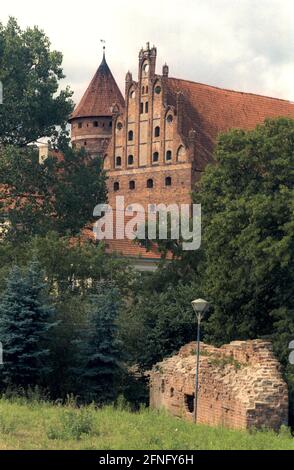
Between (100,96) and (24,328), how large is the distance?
4092cm

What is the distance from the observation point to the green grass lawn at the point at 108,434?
42.1 feet

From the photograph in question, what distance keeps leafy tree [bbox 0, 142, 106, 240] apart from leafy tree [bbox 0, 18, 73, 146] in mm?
942

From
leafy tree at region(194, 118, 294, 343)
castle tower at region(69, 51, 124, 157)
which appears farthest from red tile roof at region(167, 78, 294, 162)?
leafy tree at region(194, 118, 294, 343)

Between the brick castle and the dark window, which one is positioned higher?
the brick castle

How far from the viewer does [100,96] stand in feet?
A: 204

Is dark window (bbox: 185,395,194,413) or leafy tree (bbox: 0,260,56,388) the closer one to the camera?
dark window (bbox: 185,395,194,413)

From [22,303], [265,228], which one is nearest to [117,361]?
[22,303]

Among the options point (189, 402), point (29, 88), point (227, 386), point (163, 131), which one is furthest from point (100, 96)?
point (227, 386)

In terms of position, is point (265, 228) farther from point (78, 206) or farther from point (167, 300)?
point (78, 206)

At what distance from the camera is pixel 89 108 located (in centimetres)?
6169

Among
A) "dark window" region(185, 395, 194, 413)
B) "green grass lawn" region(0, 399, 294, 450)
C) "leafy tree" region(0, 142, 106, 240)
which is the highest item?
"leafy tree" region(0, 142, 106, 240)

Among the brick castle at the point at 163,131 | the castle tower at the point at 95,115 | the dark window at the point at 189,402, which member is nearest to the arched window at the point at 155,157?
the brick castle at the point at 163,131

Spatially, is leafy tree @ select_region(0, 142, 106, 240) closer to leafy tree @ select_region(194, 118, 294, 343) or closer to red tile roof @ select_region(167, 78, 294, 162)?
leafy tree @ select_region(194, 118, 294, 343)

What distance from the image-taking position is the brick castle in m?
51.1
